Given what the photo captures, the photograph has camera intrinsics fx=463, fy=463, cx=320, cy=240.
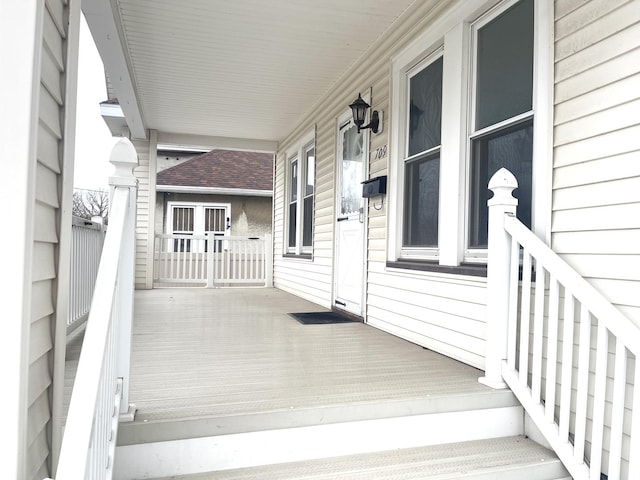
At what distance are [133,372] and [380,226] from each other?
7.96 ft

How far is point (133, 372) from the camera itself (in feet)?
8.84

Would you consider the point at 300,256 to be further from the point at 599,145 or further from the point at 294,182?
the point at 599,145

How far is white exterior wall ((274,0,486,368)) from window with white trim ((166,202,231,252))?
22.7 ft

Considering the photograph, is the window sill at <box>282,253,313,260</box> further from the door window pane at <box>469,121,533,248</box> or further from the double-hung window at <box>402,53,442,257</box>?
the door window pane at <box>469,121,533,248</box>

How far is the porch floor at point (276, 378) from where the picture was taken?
2.02m

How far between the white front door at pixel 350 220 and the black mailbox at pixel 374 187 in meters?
0.27

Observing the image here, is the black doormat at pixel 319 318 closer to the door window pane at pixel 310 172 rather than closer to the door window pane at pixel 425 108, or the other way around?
the door window pane at pixel 425 108

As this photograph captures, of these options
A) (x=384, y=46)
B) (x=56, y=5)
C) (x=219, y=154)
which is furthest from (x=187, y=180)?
(x=56, y=5)

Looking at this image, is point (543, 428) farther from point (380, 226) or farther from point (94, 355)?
point (380, 226)

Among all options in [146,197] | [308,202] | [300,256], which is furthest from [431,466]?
[146,197]

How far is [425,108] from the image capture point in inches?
146

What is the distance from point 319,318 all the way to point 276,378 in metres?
2.34

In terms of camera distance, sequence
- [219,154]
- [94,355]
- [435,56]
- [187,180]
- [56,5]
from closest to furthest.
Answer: [94,355] → [56,5] → [435,56] → [187,180] → [219,154]

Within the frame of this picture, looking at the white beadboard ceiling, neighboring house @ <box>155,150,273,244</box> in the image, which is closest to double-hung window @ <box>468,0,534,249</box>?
the white beadboard ceiling
